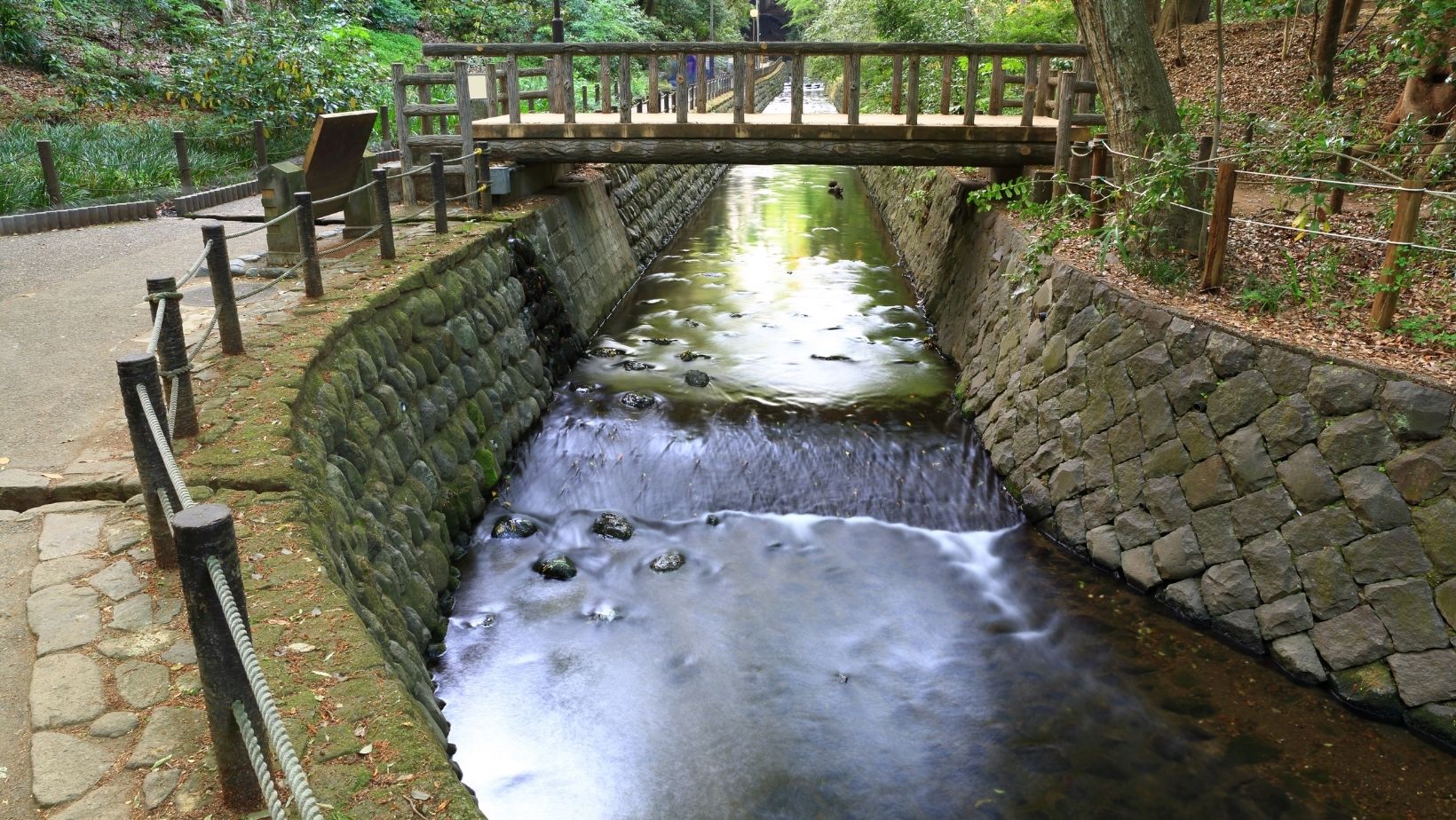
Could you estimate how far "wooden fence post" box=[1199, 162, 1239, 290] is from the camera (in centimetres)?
704

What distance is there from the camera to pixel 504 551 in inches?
302

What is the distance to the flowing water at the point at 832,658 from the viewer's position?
17.4 ft

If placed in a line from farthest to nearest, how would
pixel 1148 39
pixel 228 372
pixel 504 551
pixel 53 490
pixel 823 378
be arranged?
pixel 823 378, pixel 1148 39, pixel 504 551, pixel 228 372, pixel 53 490

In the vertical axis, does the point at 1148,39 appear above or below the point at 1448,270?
above

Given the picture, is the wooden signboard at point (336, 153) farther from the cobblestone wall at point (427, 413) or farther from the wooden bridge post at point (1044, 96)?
the wooden bridge post at point (1044, 96)

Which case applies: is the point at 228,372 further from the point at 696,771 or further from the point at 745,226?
the point at 745,226

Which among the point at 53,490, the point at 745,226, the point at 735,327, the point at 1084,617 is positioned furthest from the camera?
the point at 745,226

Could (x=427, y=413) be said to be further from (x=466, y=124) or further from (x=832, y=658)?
(x=466, y=124)

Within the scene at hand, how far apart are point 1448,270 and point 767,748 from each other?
615 cm

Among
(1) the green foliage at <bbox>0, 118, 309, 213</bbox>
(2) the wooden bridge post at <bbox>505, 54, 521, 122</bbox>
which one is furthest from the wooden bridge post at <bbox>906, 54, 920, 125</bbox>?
(1) the green foliage at <bbox>0, 118, 309, 213</bbox>

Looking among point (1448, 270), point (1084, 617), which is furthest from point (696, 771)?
point (1448, 270)

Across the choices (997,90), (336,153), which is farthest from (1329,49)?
(336,153)

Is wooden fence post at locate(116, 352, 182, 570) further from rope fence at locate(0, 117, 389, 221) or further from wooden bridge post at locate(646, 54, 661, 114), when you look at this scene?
rope fence at locate(0, 117, 389, 221)

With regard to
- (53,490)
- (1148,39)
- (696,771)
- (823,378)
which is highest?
(1148,39)
